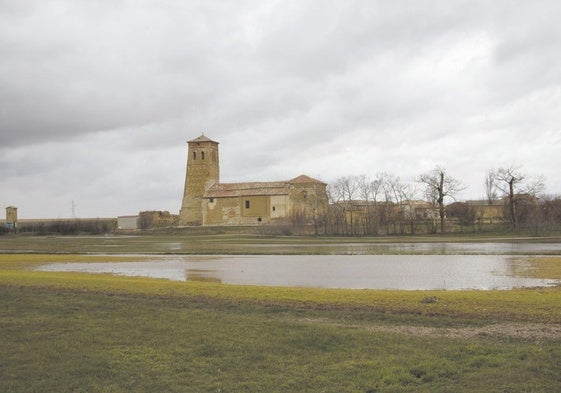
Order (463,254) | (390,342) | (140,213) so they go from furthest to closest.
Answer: (140,213), (463,254), (390,342)

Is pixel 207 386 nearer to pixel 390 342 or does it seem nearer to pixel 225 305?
pixel 390 342

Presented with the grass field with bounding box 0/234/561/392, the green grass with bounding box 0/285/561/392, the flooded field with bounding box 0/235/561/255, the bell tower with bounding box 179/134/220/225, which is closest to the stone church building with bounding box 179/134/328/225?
the bell tower with bounding box 179/134/220/225

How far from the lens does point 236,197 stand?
8950 centimetres

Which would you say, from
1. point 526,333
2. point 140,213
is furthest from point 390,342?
point 140,213

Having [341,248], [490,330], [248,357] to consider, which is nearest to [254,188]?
[341,248]

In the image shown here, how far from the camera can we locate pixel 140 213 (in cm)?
11769

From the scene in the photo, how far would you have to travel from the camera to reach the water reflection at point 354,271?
2069 cm

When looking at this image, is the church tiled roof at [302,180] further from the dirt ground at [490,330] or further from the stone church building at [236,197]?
the dirt ground at [490,330]

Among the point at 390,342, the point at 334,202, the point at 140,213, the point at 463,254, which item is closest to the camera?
the point at 390,342

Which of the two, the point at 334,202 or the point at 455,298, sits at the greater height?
the point at 334,202

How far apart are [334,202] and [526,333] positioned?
7919 centimetres

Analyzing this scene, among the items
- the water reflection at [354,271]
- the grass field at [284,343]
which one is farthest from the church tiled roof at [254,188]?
the grass field at [284,343]

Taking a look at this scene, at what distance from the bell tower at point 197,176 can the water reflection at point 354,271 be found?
193 ft

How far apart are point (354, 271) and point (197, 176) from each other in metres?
70.7
